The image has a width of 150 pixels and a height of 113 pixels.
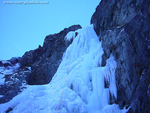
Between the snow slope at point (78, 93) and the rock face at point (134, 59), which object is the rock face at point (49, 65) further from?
the rock face at point (134, 59)

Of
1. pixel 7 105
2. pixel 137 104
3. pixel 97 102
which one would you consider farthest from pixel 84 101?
pixel 7 105

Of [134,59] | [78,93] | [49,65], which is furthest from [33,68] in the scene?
[134,59]

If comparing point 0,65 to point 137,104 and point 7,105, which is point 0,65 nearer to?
point 7,105

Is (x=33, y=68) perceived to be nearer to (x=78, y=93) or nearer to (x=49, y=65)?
(x=49, y=65)

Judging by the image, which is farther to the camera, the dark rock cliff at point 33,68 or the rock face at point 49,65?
the rock face at point 49,65

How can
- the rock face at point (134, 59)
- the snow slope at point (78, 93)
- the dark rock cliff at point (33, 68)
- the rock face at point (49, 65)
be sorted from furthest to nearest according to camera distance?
the rock face at point (49, 65) < the dark rock cliff at point (33, 68) < the snow slope at point (78, 93) < the rock face at point (134, 59)

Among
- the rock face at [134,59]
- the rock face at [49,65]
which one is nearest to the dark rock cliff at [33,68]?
the rock face at [49,65]

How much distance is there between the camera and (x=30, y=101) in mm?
12266

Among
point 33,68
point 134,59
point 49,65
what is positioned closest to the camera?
point 134,59

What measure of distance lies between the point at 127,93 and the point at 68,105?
14.0ft

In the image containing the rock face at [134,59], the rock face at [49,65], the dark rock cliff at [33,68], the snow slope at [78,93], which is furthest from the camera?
the rock face at [49,65]

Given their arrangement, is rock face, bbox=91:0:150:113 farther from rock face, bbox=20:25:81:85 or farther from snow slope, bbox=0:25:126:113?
rock face, bbox=20:25:81:85

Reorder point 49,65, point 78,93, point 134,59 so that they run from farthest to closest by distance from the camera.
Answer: point 49,65, point 78,93, point 134,59

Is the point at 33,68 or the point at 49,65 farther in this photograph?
the point at 33,68
